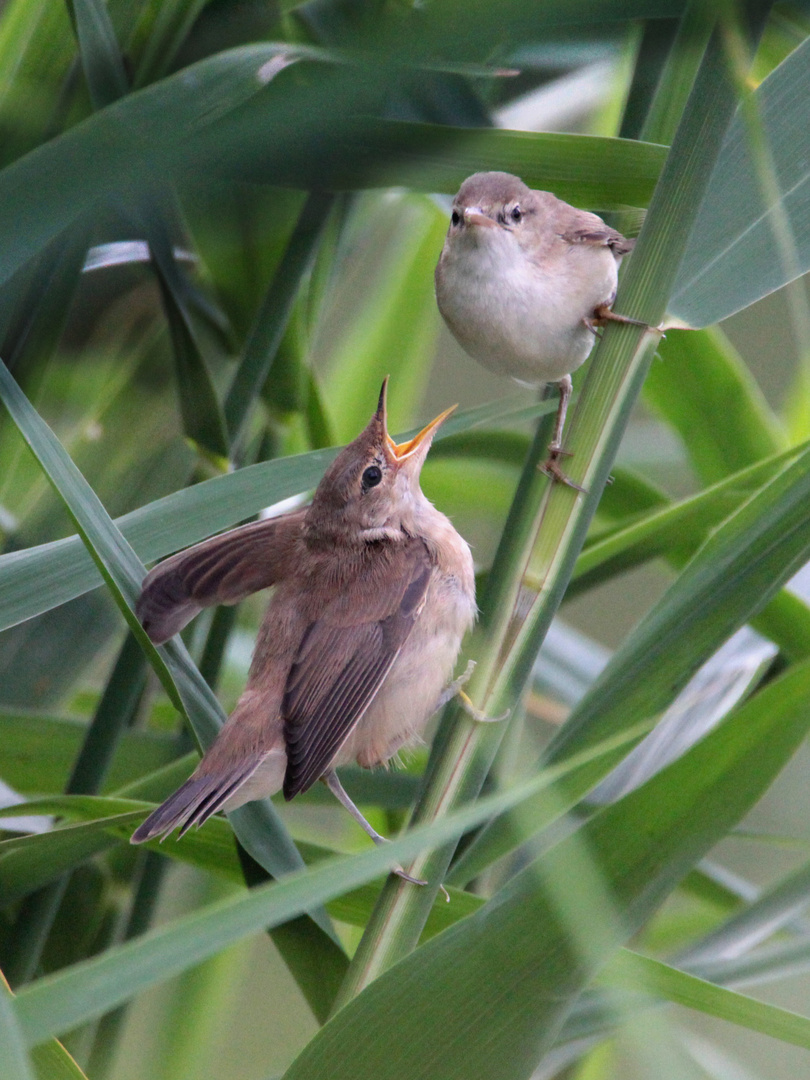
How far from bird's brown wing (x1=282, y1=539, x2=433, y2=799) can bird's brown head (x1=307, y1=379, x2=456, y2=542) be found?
0.05m

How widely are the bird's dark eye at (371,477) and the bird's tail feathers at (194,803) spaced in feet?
1.12

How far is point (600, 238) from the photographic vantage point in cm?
116

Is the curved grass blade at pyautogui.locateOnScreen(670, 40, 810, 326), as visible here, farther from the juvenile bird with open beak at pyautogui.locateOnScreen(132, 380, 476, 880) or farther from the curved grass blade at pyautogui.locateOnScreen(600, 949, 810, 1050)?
the curved grass blade at pyautogui.locateOnScreen(600, 949, 810, 1050)

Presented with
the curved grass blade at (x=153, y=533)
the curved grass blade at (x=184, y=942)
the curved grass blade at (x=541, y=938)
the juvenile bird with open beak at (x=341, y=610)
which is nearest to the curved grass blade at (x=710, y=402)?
the juvenile bird with open beak at (x=341, y=610)

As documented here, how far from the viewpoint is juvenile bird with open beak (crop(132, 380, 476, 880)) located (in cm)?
91

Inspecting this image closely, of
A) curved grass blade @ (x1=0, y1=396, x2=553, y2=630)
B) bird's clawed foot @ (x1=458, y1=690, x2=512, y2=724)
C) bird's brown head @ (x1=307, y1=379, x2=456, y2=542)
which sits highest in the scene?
bird's brown head @ (x1=307, y1=379, x2=456, y2=542)

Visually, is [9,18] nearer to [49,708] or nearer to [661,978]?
[49,708]

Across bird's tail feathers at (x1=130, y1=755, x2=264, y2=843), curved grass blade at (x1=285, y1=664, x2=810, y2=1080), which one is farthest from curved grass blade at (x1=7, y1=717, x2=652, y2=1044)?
bird's tail feathers at (x1=130, y1=755, x2=264, y2=843)

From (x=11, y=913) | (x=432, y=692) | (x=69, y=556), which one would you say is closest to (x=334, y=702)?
(x=432, y=692)

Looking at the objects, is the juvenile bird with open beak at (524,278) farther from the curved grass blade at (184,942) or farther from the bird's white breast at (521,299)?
the curved grass blade at (184,942)

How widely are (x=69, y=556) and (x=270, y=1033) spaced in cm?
182

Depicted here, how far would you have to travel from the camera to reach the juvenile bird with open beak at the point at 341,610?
911mm

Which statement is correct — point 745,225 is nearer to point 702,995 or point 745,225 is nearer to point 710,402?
point 710,402

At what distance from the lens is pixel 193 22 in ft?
3.56
